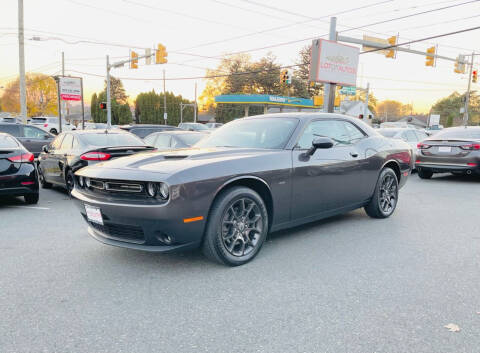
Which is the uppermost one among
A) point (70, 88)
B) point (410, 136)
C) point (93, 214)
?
point (70, 88)

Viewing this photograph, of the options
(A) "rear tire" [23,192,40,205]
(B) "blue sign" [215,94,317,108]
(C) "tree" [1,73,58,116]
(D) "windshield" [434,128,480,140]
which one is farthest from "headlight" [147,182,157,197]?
(C) "tree" [1,73,58,116]

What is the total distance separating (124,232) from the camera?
144 inches

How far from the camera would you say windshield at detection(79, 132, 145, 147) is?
7910mm

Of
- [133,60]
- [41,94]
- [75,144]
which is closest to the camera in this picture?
[75,144]

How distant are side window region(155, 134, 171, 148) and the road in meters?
4.23

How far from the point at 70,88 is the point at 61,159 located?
14842mm

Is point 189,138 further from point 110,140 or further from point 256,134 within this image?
point 256,134

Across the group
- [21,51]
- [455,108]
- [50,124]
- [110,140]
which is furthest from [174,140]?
[455,108]

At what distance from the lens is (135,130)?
13.8 meters

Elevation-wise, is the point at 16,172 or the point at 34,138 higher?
the point at 34,138

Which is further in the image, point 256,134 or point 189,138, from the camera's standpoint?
point 189,138

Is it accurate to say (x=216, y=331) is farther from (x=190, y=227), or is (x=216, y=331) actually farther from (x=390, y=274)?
(x=390, y=274)

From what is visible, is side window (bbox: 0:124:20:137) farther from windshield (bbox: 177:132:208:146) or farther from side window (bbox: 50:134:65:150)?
windshield (bbox: 177:132:208:146)

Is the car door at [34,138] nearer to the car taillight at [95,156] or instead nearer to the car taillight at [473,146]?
the car taillight at [95,156]
